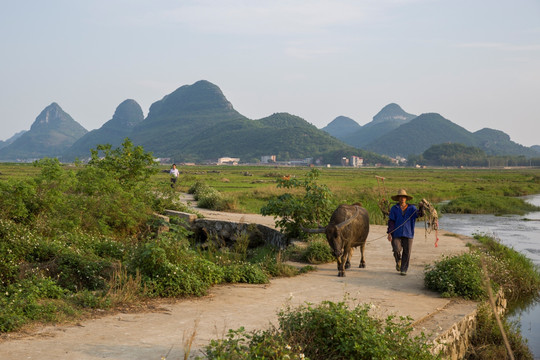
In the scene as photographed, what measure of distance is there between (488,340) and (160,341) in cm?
557

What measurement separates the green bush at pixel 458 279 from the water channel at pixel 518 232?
54.0 inches

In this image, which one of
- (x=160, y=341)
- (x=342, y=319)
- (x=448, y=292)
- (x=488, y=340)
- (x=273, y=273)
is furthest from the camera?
(x=273, y=273)

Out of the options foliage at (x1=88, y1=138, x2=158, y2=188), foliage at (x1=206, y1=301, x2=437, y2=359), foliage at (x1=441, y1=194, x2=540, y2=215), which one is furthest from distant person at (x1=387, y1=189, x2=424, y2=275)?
foliage at (x1=441, y1=194, x2=540, y2=215)

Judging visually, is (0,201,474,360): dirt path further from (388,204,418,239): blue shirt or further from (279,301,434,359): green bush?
(388,204,418,239): blue shirt

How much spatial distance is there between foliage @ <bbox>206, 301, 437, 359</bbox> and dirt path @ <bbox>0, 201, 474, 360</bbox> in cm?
31

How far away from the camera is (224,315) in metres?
7.22

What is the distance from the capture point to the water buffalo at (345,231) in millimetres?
10258

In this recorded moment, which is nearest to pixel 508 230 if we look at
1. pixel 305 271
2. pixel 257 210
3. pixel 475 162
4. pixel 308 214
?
pixel 257 210

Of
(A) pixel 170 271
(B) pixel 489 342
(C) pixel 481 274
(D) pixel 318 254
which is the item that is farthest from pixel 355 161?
(A) pixel 170 271

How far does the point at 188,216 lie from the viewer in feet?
58.7

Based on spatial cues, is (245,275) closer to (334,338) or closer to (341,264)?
(341,264)

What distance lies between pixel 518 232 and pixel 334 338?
19880 millimetres

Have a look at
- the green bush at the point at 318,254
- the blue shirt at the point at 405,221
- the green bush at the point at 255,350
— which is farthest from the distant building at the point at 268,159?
the green bush at the point at 255,350

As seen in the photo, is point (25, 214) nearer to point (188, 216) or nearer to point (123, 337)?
point (188, 216)
